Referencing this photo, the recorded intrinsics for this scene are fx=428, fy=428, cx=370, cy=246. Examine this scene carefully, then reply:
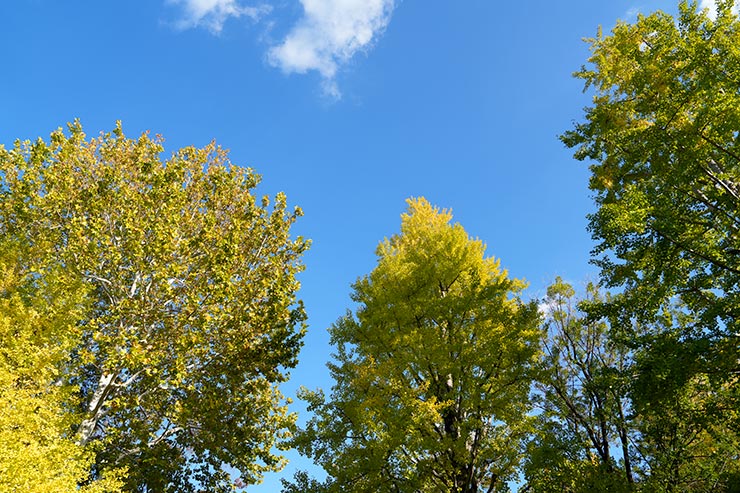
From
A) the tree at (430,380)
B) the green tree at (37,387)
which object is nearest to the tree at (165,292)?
the green tree at (37,387)

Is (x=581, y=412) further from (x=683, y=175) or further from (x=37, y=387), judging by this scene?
(x=37, y=387)

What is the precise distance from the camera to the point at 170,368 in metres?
13.1

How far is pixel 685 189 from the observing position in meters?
9.83

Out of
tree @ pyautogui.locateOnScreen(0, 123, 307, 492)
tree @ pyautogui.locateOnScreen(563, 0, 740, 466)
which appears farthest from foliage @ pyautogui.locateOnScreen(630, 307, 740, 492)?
tree @ pyautogui.locateOnScreen(0, 123, 307, 492)

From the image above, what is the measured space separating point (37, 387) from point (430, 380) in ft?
34.4

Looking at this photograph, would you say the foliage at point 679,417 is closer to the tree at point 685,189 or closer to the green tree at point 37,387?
the tree at point 685,189

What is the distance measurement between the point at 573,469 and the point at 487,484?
2.18 m

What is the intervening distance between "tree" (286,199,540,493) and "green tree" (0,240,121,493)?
5317 millimetres

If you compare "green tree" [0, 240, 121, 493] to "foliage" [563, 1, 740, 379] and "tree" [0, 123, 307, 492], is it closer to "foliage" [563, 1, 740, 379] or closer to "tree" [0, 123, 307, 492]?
"tree" [0, 123, 307, 492]

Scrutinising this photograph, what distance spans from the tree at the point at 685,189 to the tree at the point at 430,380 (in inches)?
120

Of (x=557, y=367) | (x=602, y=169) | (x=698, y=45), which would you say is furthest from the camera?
(x=557, y=367)

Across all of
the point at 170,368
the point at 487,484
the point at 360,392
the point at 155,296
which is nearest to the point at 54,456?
the point at 170,368

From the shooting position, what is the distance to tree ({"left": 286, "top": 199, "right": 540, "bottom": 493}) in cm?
993

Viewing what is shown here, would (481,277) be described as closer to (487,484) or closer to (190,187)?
(487,484)
